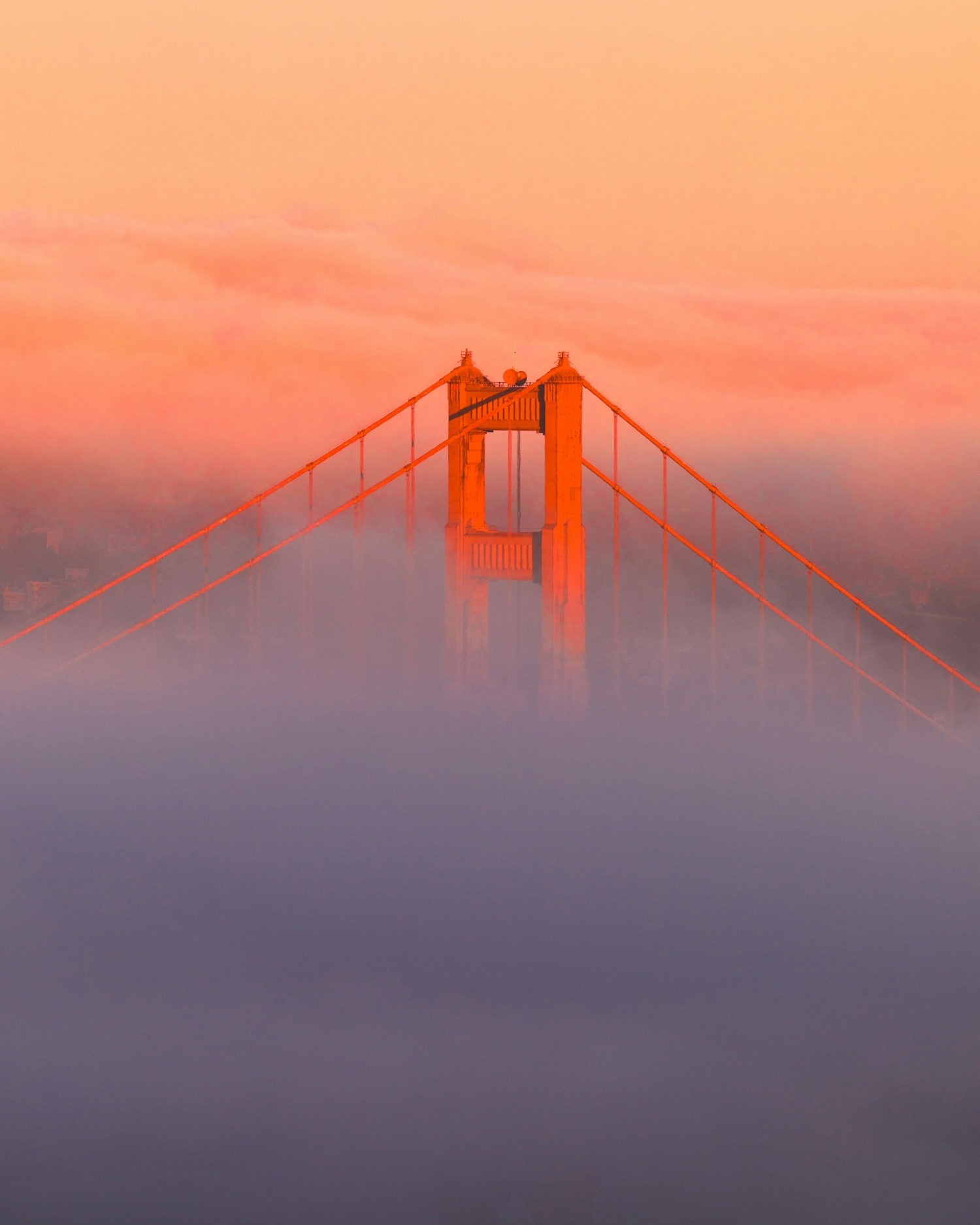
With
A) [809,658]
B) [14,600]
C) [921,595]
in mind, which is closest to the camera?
[809,658]

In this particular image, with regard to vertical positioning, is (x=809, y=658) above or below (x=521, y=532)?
above

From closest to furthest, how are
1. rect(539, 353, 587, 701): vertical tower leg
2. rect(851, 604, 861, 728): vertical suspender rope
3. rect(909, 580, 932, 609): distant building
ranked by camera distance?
rect(539, 353, 587, 701): vertical tower leg → rect(851, 604, 861, 728): vertical suspender rope → rect(909, 580, 932, 609): distant building

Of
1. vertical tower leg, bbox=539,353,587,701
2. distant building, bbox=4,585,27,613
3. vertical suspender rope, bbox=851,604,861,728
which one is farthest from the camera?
distant building, bbox=4,585,27,613

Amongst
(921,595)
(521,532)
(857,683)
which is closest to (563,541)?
(521,532)

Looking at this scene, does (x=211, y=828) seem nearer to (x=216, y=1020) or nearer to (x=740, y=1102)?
(x=216, y=1020)

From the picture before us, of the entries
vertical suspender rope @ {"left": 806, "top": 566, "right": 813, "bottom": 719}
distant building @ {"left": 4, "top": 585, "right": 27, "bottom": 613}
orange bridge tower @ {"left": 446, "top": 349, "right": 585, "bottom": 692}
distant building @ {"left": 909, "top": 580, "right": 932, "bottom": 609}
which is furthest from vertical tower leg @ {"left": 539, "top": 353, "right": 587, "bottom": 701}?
distant building @ {"left": 909, "top": 580, "right": 932, "bottom": 609}

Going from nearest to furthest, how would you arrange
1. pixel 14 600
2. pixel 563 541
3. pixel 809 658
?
pixel 563 541 < pixel 809 658 < pixel 14 600

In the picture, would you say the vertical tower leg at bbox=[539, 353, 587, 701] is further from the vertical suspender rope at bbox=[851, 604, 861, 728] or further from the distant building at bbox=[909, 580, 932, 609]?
the distant building at bbox=[909, 580, 932, 609]

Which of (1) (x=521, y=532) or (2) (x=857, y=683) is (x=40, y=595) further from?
(1) (x=521, y=532)

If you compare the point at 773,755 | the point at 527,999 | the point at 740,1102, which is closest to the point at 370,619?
the point at 773,755
